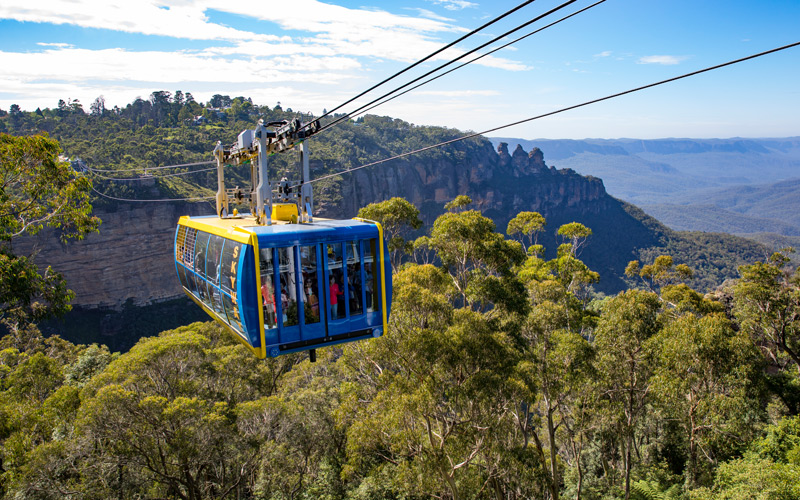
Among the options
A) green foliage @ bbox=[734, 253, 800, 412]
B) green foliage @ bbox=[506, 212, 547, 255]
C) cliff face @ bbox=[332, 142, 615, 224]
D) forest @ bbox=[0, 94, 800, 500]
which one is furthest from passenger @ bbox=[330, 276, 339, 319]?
cliff face @ bbox=[332, 142, 615, 224]

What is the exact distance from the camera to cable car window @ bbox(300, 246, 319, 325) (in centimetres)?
771

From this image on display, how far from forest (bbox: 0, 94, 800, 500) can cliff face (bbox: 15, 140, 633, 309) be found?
492 cm

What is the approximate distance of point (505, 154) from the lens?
377 ft

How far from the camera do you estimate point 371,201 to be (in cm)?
7825

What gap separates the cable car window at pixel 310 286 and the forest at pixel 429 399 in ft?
10.3

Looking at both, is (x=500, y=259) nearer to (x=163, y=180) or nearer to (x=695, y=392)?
(x=695, y=392)

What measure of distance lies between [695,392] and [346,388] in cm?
983

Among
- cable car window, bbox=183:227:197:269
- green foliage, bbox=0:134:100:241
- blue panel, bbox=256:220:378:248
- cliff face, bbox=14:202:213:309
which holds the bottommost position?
cliff face, bbox=14:202:213:309

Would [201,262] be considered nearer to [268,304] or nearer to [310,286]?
[268,304]

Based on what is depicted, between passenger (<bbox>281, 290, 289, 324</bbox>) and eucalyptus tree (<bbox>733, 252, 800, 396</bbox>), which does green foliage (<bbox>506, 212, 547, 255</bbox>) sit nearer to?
eucalyptus tree (<bbox>733, 252, 800, 396</bbox>)

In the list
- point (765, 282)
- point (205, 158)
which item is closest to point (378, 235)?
point (765, 282)

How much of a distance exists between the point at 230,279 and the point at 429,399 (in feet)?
15.7

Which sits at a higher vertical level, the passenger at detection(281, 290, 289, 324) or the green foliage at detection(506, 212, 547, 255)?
the passenger at detection(281, 290, 289, 324)

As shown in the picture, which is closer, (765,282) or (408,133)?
(765,282)
